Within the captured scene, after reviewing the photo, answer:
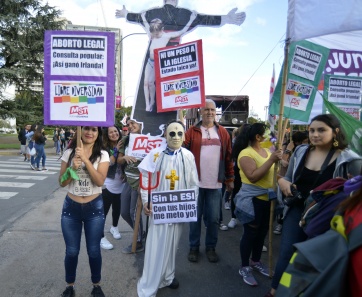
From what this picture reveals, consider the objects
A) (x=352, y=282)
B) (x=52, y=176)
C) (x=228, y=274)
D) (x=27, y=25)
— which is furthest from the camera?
(x=27, y=25)

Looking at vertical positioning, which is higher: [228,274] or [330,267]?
[330,267]

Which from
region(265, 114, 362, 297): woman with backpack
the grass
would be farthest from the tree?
region(265, 114, 362, 297): woman with backpack

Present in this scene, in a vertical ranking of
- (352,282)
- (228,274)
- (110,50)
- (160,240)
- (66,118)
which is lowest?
(228,274)

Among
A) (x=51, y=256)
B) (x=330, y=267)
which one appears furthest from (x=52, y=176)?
(x=330, y=267)

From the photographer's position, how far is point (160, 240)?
3092 mm

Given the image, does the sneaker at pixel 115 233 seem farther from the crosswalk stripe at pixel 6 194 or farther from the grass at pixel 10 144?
the grass at pixel 10 144

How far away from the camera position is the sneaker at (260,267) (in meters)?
3.68

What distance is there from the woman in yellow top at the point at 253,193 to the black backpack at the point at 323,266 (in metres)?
2.08

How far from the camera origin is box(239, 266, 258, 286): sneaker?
11.3 feet

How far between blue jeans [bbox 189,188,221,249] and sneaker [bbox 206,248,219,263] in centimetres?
5

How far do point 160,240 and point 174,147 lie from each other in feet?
3.11

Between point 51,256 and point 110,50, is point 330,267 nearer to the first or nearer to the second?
point 110,50

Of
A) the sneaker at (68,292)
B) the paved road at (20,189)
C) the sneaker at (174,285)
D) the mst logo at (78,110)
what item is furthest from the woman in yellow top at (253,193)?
the paved road at (20,189)

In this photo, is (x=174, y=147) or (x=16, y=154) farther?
(x=16, y=154)
